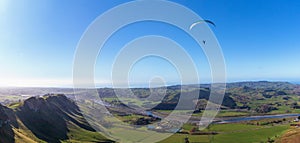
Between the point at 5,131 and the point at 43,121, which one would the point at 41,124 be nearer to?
the point at 43,121

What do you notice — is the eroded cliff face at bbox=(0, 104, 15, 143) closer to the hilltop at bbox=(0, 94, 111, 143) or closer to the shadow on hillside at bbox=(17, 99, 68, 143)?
the hilltop at bbox=(0, 94, 111, 143)

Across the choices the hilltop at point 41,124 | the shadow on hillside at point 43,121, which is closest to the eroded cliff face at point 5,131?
the hilltop at point 41,124

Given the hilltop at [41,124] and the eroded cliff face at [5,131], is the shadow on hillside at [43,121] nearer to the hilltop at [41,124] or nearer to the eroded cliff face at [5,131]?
the hilltop at [41,124]

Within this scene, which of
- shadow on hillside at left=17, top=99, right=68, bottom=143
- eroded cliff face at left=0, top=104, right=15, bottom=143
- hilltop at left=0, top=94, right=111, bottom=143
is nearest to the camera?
eroded cliff face at left=0, top=104, right=15, bottom=143

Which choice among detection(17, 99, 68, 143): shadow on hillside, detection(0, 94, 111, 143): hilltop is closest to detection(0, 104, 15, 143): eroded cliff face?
detection(0, 94, 111, 143): hilltop

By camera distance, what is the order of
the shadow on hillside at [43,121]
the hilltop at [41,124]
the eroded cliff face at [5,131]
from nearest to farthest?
the eroded cliff face at [5,131]
the hilltop at [41,124]
the shadow on hillside at [43,121]

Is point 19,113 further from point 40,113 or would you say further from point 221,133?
point 221,133

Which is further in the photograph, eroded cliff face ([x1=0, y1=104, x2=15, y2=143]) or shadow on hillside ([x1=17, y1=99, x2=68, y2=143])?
shadow on hillside ([x1=17, y1=99, x2=68, y2=143])

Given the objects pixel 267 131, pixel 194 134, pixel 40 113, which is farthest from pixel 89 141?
pixel 267 131

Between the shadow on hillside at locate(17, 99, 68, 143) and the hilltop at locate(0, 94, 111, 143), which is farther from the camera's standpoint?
Answer: the shadow on hillside at locate(17, 99, 68, 143)

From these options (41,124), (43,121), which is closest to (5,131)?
(41,124)

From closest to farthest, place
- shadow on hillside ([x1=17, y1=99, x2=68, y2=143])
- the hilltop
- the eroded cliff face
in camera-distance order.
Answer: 1. the eroded cliff face
2. the hilltop
3. shadow on hillside ([x1=17, y1=99, x2=68, y2=143])
